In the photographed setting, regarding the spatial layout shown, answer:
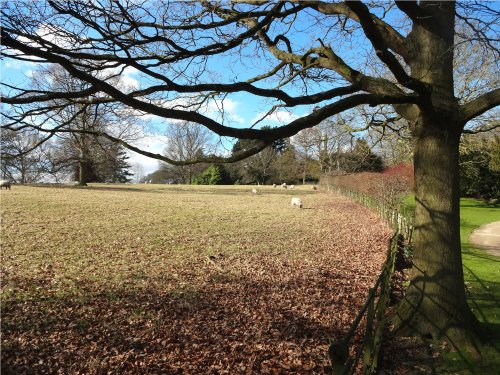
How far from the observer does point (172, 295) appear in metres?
8.15

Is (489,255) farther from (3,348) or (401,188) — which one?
(3,348)

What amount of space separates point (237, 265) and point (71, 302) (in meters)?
4.64

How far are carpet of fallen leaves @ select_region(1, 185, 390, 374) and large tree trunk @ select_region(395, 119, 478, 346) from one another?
158 centimetres

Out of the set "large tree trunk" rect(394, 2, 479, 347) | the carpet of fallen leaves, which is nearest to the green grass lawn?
"large tree trunk" rect(394, 2, 479, 347)

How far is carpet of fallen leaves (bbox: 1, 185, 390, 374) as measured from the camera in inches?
220

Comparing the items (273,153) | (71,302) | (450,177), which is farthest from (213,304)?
(273,153)

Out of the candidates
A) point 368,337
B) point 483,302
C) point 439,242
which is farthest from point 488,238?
point 368,337

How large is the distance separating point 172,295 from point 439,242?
5.26 m

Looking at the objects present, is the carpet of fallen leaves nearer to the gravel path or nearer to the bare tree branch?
the gravel path

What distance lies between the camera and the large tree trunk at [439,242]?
19.1 ft

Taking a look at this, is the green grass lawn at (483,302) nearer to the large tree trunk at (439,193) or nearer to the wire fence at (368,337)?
the large tree trunk at (439,193)

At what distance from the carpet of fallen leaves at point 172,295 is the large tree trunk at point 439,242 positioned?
1.58m

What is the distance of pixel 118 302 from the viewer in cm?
754

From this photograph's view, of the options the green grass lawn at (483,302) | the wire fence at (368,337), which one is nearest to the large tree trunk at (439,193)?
the green grass lawn at (483,302)
